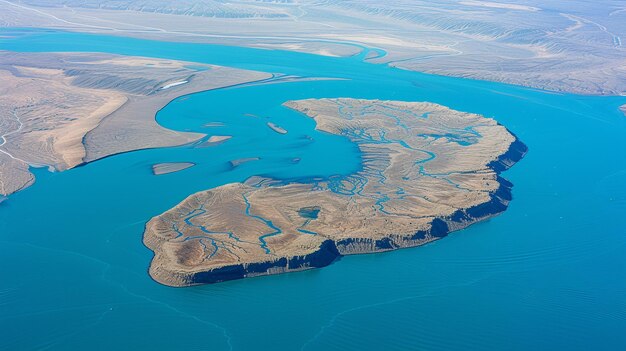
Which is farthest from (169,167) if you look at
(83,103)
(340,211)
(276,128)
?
(83,103)

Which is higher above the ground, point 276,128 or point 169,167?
point 276,128

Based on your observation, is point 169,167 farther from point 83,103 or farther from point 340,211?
point 83,103

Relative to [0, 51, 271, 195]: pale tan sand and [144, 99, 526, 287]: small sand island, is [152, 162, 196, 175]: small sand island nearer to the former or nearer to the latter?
[0, 51, 271, 195]: pale tan sand

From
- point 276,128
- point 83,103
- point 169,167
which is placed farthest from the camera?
point 83,103

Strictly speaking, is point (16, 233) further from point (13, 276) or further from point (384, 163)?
point (384, 163)

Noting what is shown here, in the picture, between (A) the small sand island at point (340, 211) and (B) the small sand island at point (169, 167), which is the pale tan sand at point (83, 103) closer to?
(B) the small sand island at point (169, 167)

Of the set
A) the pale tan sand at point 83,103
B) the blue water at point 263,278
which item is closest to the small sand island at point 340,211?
the blue water at point 263,278

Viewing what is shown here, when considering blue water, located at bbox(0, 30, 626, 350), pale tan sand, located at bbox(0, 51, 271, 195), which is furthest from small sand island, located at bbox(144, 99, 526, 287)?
pale tan sand, located at bbox(0, 51, 271, 195)
